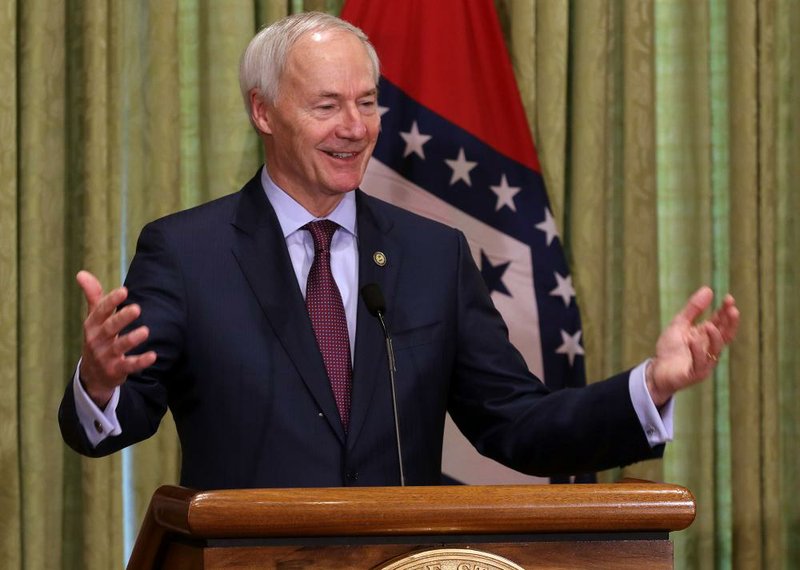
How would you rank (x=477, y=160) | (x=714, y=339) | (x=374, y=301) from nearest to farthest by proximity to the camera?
(x=714, y=339) → (x=374, y=301) → (x=477, y=160)

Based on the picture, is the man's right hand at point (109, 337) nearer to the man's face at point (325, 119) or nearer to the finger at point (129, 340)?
the finger at point (129, 340)

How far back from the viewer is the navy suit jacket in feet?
7.72

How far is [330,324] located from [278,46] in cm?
66

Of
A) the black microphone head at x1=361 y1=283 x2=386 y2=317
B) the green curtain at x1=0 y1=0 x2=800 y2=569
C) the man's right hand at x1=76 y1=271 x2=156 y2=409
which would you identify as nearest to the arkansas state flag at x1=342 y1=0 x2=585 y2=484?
the green curtain at x1=0 y1=0 x2=800 y2=569

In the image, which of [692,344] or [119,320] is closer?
[119,320]

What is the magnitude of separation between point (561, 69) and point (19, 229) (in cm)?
184

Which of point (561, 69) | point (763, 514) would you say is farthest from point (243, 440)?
point (763, 514)

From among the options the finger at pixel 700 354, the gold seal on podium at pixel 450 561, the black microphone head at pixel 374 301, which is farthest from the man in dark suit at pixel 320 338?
the gold seal on podium at pixel 450 561

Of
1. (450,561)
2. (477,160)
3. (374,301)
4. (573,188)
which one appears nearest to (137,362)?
(374,301)

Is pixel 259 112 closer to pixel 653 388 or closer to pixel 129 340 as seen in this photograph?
pixel 129 340

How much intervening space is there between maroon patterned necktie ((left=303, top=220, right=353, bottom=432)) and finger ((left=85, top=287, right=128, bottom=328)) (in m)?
0.65

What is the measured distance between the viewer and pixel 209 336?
244 centimetres

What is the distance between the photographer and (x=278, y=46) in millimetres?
2680

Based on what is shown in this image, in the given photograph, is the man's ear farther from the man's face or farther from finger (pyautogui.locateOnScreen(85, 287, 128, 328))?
finger (pyautogui.locateOnScreen(85, 287, 128, 328))
